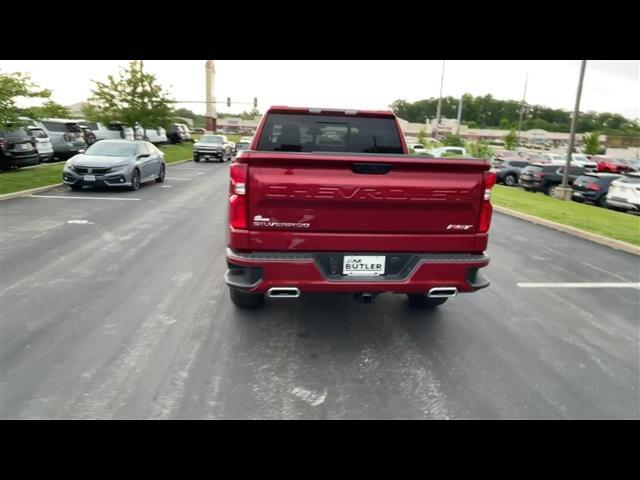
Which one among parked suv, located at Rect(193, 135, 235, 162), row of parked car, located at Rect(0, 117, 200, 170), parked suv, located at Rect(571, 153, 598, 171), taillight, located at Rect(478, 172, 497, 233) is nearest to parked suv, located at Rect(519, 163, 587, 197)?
parked suv, located at Rect(571, 153, 598, 171)

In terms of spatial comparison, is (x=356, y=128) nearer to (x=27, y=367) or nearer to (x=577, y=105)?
(x=27, y=367)

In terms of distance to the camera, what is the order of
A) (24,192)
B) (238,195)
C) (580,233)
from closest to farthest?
(238,195) → (580,233) → (24,192)

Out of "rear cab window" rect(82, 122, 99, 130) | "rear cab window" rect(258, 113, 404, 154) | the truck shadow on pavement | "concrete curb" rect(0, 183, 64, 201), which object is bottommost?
"concrete curb" rect(0, 183, 64, 201)

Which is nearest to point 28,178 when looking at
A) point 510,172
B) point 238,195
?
point 238,195

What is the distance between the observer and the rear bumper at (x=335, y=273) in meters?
3.58

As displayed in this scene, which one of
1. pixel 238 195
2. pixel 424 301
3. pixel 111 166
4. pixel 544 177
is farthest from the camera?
pixel 544 177

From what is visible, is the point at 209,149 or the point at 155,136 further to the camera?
the point at 155,136

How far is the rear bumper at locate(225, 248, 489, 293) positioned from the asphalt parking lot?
0.64 m

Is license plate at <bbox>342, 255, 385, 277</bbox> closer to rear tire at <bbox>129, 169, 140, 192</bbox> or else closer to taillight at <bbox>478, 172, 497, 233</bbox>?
taillight at <bbox>478, 172, 497, 233</bbox>

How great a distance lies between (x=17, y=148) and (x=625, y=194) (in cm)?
2066

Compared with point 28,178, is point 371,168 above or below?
above

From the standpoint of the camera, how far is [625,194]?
609 inches

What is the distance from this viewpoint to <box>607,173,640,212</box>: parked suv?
595 inches

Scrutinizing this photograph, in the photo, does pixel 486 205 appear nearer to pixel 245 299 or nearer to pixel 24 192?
pixel 245 299
